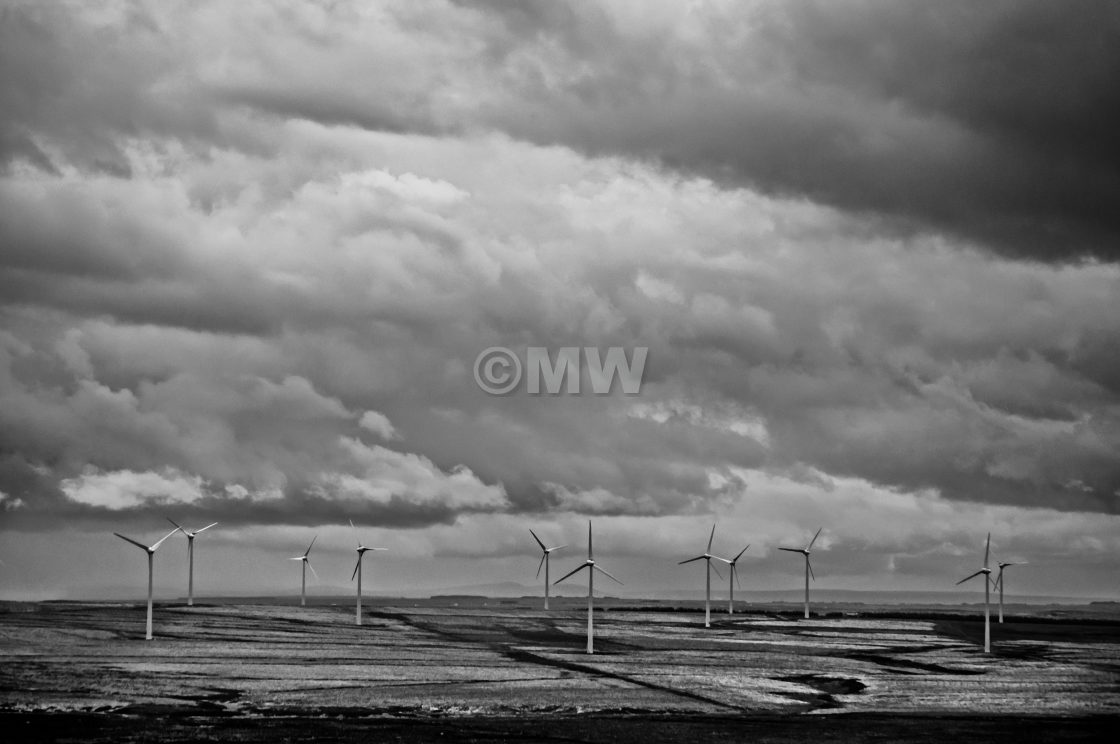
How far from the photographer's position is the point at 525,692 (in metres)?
112

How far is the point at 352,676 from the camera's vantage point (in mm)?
126312

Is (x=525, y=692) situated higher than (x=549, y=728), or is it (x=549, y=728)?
(x=549, y=728)

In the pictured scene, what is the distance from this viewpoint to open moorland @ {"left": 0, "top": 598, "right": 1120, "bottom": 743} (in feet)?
282

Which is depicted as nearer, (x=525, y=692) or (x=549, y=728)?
(x=549, y=728)

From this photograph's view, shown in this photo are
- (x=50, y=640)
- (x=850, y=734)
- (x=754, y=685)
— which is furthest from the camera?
(x=50, y=640)

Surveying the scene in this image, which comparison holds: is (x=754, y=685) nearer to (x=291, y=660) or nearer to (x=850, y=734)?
(x=850, y=734)

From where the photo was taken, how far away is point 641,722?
3684 inches

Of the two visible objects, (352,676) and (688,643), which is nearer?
(352,676)

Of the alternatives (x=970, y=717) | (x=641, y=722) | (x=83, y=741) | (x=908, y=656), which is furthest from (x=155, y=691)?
(x=908, y=656)

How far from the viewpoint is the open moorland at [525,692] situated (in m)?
85.8

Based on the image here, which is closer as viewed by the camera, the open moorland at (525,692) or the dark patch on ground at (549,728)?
the dark patch on ground at (549,728)

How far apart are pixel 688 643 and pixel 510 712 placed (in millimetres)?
106285

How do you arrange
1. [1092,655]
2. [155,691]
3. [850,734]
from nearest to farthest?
1. [850,734]
2. [155,691]
3. [1092,655]

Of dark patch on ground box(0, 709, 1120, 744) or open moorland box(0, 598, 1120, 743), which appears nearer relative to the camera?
dark patch on ground box(0, 709, 1120, 744)
